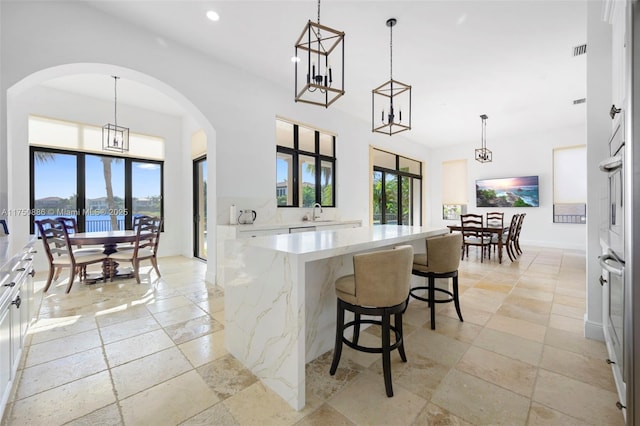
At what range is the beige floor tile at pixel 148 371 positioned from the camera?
1706mm

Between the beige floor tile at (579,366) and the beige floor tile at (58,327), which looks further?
the beige floor tile at (58,327)

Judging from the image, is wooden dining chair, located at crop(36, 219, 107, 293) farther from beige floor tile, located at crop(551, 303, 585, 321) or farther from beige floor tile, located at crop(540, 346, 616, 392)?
beige floor tile, located at crop(551, 303, 585, 321)

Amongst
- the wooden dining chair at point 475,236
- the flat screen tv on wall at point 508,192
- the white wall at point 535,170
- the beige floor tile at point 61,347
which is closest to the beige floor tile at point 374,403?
the beige floor tile at point 61,347

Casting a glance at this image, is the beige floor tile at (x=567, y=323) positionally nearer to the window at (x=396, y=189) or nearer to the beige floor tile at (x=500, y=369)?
the beige floor tile at (x=500, y=369)

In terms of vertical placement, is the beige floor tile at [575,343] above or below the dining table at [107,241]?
below

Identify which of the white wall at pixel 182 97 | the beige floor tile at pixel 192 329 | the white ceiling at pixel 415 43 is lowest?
the beige floor tile at pixel 192 329

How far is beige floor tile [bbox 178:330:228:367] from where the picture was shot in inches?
79.3

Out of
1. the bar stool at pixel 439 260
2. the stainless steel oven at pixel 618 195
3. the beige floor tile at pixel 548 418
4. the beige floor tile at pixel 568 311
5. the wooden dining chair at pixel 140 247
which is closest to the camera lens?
the stainless steel oven at pixel 618 195

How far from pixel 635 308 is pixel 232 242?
2.14 meters

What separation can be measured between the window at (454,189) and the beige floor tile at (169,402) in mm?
9005

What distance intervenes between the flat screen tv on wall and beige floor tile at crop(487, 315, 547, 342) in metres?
6.32

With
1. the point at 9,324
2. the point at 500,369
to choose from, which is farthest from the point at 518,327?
the point at 9,324

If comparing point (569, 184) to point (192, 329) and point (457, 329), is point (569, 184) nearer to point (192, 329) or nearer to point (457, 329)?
point (457, 329)

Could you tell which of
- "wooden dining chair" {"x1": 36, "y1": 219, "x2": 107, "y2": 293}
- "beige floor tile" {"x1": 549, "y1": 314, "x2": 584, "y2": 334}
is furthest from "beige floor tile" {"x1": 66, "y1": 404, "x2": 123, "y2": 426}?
"beige floor tile" {"x1": 549, "y1": 314, "x2": 584, "y2": 334}
